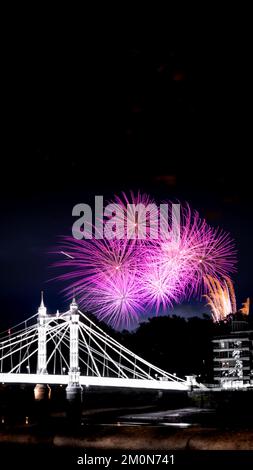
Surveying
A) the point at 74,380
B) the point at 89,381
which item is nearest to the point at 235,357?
the point at 89,381

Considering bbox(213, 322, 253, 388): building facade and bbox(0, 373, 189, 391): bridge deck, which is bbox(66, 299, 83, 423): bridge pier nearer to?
bbox(0, 373, 189, 391): bridge deck

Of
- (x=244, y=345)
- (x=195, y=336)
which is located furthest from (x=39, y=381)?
(x=195, y=336)

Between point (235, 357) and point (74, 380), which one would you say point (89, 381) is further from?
point (235, 357)

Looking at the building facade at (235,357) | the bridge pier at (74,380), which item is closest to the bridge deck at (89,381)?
the bridge pier at (74,380)

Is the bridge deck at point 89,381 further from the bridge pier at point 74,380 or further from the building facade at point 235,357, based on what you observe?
the building facade at point 235,357

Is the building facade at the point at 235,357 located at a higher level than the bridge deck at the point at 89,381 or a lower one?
higher

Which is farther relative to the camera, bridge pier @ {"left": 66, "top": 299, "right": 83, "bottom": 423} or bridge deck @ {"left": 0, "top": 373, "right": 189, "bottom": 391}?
bridge deck @ {"left": 0, "top": 373, "right": 189, "bottom": 391}

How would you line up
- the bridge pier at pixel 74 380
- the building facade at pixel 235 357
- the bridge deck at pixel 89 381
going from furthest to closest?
the building facade at pixel 235 357, the bridge deck at pixel 89 381, the bridge pier at pixel 74 380

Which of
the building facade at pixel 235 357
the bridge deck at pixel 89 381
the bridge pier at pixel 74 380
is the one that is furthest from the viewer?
the building facade at pixel 235 357

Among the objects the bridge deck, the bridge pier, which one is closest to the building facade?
the bridge deck
